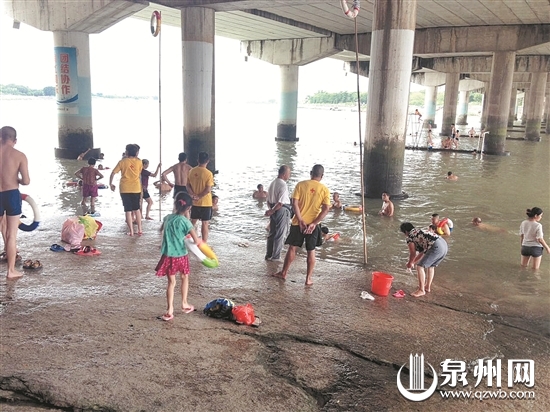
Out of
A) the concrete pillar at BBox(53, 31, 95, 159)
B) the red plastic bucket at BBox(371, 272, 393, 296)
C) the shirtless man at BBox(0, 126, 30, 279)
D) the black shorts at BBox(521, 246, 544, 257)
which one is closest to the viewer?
the shirtless man at BBox(0, 126, 30, 279)

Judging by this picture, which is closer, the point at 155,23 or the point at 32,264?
the point at 32,264

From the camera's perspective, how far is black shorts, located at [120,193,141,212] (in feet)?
30.1

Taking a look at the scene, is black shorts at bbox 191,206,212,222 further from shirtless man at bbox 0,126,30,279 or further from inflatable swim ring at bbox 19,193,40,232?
shirtless man at bbox 0,126,30,279

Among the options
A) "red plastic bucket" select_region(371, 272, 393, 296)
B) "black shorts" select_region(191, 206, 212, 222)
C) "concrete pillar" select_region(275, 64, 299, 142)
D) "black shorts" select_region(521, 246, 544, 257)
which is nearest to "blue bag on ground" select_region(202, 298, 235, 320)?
"red plastic bucket" select_region(371, 272, 393, 296)

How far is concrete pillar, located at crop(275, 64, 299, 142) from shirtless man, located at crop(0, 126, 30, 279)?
28.6 m

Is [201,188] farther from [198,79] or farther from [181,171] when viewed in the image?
[198,79]

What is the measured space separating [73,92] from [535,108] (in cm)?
3420

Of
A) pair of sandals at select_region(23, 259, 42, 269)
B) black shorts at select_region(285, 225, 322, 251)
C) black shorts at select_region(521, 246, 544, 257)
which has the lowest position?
pair of sandals at select_region(23, 259, 42, 269)

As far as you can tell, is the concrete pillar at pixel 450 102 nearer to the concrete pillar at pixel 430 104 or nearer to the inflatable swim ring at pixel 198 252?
the concrete pillar at pixel 430 104

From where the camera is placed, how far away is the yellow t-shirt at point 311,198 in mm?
6805

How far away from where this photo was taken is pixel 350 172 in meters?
19.9

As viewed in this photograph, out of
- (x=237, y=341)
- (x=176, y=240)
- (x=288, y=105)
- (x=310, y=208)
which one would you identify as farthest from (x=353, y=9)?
(x=288, y=105)

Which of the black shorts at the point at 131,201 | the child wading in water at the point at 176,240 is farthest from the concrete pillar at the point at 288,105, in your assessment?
the child wading in water at the point at 176,240

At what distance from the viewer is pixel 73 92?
69.3ft
